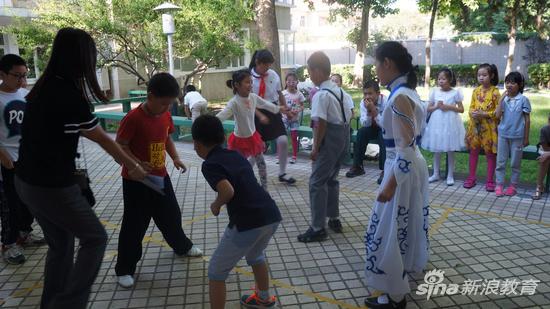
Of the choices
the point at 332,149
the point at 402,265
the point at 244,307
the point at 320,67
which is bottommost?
the point at 244,307

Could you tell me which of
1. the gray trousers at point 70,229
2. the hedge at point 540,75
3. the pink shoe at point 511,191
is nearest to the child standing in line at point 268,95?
the pink shoe at point 511,191

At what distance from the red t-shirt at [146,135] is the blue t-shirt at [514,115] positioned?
13.4 feet

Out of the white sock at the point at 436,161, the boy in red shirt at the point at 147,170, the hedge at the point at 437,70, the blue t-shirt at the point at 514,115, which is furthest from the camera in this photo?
the hedge at the point at 437,70

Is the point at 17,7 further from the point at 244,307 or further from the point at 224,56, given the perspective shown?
the point at 244,307

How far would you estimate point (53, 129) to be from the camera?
2.48m

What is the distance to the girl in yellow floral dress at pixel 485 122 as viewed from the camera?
18.9ft

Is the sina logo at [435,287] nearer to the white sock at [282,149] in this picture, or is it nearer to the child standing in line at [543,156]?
the child standing in line at [543,156]

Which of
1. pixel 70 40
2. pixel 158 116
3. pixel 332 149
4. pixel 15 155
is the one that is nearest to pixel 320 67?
pixel 332 149

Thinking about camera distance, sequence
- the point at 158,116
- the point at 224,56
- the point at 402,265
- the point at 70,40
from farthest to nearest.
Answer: the point at 224,56, the point at 158,116, the point at 402,265, the point at 70,40

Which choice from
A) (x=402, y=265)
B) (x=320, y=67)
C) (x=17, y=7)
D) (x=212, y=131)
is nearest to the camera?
(x=212, y=131)

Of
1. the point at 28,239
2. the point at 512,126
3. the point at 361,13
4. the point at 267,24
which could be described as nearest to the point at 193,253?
the point at 28,239

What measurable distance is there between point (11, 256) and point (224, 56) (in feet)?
31.2

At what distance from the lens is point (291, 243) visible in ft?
14.1

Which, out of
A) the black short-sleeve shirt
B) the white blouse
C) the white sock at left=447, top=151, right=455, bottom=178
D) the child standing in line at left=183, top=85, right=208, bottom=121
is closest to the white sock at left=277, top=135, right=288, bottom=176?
the white blouse
